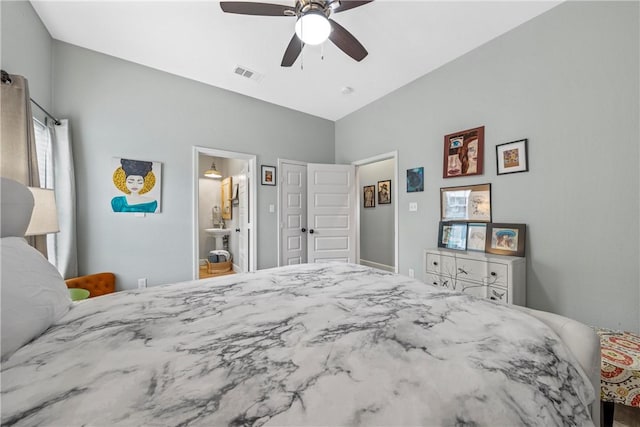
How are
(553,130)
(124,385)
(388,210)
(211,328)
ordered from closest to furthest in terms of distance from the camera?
(124,385), (211,328), (553,130), (388,210)

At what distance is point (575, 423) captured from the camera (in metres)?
0.62

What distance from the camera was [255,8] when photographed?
1734 millimetres

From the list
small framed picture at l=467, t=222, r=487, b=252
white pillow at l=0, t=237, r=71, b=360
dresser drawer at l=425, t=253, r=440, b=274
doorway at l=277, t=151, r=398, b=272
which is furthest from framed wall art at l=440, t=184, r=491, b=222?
white pillow at l=0, t=237, r=71, b=360

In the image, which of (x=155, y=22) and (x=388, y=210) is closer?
(x=155, y=22)

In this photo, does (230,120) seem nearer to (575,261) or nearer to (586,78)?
(586,78)

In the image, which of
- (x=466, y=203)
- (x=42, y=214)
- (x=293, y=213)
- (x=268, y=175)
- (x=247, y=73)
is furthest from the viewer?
(x=293, y=213)

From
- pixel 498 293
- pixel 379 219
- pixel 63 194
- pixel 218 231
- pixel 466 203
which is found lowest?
pixel 498 293

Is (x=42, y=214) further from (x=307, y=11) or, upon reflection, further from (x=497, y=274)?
(x=497, y=274)

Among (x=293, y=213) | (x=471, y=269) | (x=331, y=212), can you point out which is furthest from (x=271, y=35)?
(x=471, y=269)

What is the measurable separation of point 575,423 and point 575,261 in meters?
2.01

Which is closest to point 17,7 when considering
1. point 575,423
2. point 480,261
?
point 575,423

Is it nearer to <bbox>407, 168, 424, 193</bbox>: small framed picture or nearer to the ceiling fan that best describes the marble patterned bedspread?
the ceiling fan

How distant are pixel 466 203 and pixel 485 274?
83 centimetres

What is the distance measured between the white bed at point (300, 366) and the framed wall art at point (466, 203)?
182cm
